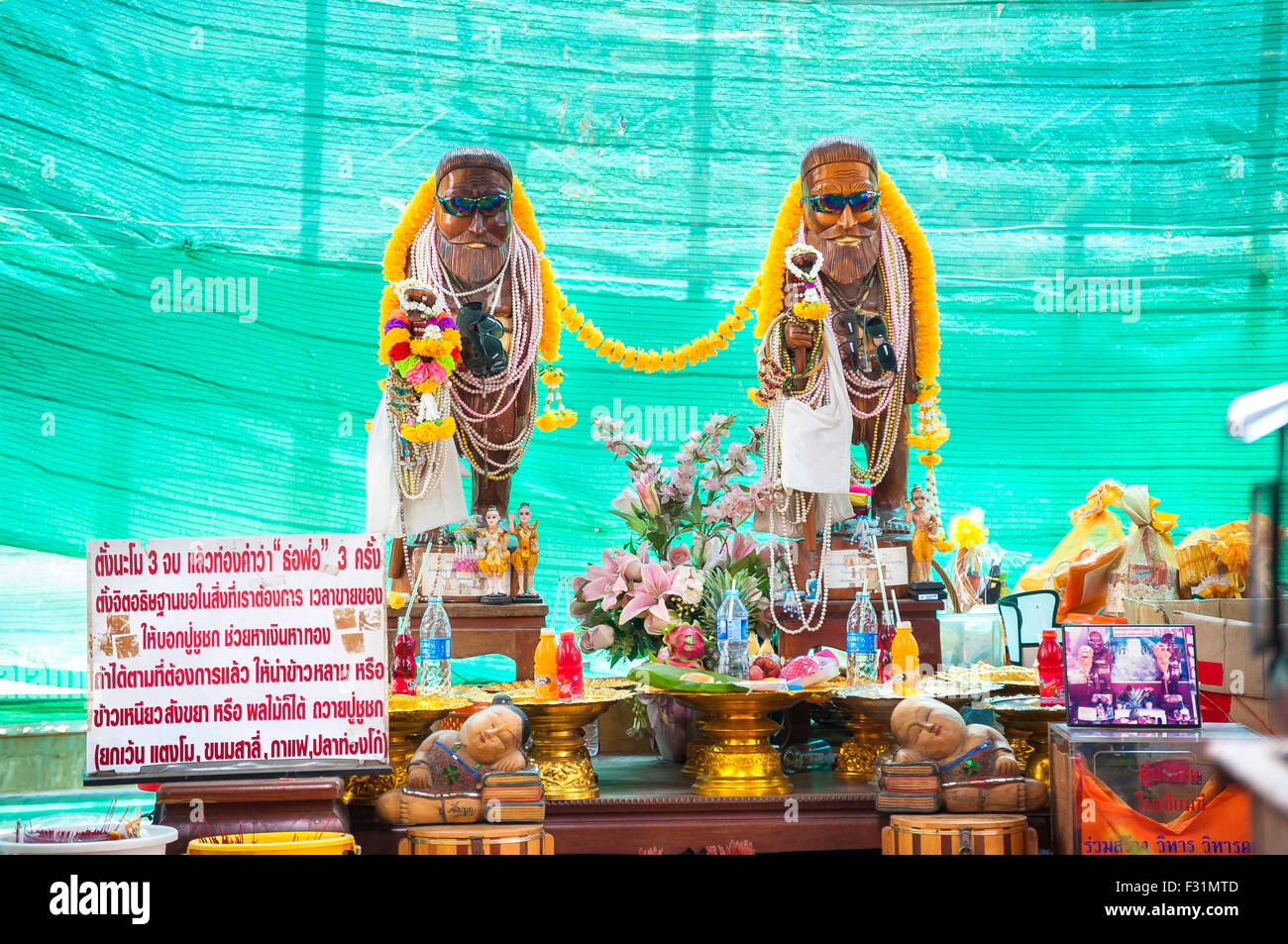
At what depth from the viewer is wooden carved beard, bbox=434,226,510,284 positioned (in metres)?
4.76

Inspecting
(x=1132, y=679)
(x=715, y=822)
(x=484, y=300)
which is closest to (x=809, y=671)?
(x=715, y=822)

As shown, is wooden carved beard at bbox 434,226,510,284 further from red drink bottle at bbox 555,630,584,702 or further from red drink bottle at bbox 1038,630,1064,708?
red drink bottle at bbox 1038,630,1064,708

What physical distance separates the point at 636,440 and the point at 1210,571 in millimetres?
2369

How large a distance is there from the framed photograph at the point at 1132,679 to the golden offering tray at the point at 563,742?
1404 mm

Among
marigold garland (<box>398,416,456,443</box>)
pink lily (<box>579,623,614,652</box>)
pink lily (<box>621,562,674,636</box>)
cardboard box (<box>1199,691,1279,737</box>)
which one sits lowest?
cardboard box (<box>1199,691,1279,737</box>)

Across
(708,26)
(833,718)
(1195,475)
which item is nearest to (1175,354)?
(1195,475)

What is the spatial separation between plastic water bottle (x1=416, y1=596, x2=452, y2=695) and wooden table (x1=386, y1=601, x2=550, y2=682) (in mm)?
178

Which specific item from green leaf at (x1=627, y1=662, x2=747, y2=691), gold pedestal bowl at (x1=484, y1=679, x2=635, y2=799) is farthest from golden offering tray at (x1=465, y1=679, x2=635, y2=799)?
green leaf at (x1=627, y1=662, x2=747, y2=691)

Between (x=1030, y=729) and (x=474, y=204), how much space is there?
105 inches

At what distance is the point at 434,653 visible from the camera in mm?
4273

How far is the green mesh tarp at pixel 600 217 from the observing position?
6.49 metres

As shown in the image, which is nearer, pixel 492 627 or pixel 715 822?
pixel 715 822

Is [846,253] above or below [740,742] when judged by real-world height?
above

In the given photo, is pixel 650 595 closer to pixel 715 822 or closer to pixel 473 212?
pixel 715 822
